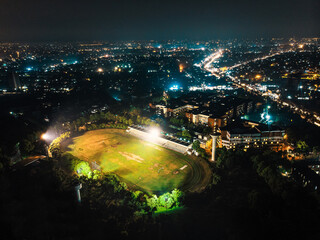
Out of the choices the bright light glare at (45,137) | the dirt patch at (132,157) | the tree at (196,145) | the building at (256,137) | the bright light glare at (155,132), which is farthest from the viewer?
the bright light glare at (155,132)

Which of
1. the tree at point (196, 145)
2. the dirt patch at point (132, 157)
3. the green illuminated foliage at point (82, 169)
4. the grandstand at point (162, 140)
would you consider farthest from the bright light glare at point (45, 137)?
the tree at point (196, 145)

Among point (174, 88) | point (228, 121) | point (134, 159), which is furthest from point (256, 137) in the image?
point (174, 88)

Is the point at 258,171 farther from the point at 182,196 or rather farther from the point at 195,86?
the point at 195,86

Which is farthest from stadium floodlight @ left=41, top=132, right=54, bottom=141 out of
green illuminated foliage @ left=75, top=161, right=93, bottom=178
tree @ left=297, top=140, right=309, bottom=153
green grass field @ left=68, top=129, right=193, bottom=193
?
tree @ left=297, top=140, right=309, bottom=153

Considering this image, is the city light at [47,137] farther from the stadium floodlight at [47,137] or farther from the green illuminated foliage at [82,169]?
the green illuminated foliage at [82,169]

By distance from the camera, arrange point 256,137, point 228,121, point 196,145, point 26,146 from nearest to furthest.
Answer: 1. point 26,146
2. point 196,145
3. point 256,137
4. point 228,121

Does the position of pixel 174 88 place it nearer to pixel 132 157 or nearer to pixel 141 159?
pixel 132 157

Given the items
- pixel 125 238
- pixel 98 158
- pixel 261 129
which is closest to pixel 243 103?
pixel 261 129

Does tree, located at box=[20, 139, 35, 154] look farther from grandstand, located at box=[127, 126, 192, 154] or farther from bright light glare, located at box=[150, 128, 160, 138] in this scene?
bright light glare, located at box=[150, 128, 160, 138]
